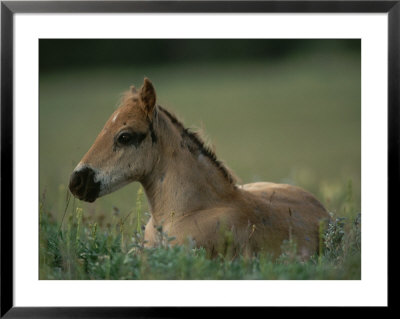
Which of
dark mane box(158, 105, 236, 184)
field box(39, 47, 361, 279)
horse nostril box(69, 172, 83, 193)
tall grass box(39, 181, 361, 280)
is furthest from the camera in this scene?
dark mane box(158, 105, 236, 184)

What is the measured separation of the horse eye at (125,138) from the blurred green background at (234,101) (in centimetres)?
61

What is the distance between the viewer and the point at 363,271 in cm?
533

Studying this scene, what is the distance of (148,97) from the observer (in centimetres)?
592

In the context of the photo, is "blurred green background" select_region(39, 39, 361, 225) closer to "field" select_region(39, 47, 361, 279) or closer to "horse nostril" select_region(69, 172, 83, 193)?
"field" select_region(39, 47, 361, 279)

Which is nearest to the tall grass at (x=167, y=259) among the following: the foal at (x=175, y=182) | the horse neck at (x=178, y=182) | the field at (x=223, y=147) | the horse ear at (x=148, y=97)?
the field at (x=223, y=147)

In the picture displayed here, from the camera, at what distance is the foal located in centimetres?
582

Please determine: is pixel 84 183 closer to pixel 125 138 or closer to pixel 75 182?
pixel 75 182

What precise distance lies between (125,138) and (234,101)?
536cm

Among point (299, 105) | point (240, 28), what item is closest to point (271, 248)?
point (240, 28)

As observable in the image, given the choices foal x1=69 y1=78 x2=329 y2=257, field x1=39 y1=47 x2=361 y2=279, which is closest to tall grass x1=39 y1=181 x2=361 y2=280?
field x1=39 y1=47 x2=361 y2=279

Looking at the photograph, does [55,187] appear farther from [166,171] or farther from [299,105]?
[299,105]

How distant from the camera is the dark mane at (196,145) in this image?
620 centimetres

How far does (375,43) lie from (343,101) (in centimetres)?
123

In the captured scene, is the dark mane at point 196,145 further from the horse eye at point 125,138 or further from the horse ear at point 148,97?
the horse eye at point 125,138
